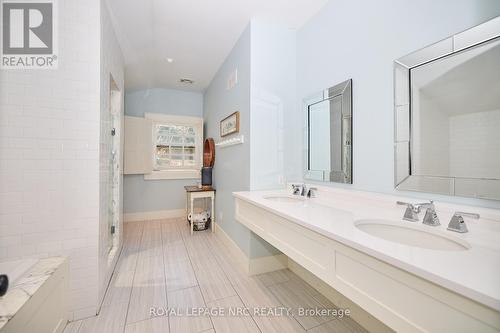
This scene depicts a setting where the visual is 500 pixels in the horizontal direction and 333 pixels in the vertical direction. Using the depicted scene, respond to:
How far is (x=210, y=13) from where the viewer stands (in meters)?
2.11

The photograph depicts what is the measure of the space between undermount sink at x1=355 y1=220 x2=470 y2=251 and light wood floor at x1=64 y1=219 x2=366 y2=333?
2.72 feet

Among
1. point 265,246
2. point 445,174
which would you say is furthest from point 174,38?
point 445,174

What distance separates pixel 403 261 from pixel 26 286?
1781 mm

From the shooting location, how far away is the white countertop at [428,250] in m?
0.56

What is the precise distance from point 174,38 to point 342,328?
10.8ft

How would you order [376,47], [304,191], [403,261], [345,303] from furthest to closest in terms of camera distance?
1. [304,191]
2. [345,303]
3. [376,47]
4. [403,261]

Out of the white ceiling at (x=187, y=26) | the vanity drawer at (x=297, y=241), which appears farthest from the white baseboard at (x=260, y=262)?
the white ceiling at (x=187, y=26)

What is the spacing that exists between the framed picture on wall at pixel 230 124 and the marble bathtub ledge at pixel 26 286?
192cm

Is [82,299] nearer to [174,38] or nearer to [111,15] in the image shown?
[111,15]

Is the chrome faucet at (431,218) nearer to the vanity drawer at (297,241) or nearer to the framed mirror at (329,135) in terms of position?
the vanity drawer at (297,241)

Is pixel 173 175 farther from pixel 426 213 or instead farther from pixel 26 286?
pixel 426 213

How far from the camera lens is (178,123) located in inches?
173

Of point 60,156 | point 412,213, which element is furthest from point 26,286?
point 412,213

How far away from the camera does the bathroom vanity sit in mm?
561
